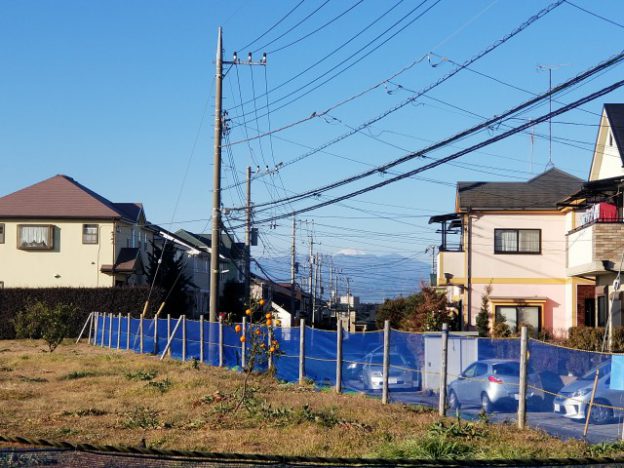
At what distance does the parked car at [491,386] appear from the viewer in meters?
13.4

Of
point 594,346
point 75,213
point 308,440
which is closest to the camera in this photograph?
point 308,440

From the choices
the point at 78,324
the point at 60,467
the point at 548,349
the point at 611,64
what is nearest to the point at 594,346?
the point at 548,349

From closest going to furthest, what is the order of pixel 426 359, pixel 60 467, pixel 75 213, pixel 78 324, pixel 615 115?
pixel 60 467
pixel 426 359
pixel 615 115
pixel 78 324
pixel 75 213

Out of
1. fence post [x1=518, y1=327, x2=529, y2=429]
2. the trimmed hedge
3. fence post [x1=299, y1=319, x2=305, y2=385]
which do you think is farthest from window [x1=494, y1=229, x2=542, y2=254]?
fence post [x1=518, y1=327, x2=529, y2=429]

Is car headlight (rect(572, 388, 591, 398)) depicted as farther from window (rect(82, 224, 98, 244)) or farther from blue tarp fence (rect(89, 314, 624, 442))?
window (rect(82, 224, 98, 244))

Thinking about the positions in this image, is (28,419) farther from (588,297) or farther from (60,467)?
(588,297)

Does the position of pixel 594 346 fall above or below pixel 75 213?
below

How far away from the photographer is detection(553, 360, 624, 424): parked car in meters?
12.1

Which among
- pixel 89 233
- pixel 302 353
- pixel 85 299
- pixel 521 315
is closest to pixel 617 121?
pixel 521 315

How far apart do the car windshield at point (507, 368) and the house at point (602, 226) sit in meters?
8.49

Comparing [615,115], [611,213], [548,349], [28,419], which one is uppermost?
[615,115]

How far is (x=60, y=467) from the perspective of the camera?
23.1 ft

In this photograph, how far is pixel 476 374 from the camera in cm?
1467

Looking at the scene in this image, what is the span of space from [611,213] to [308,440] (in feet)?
56.5
